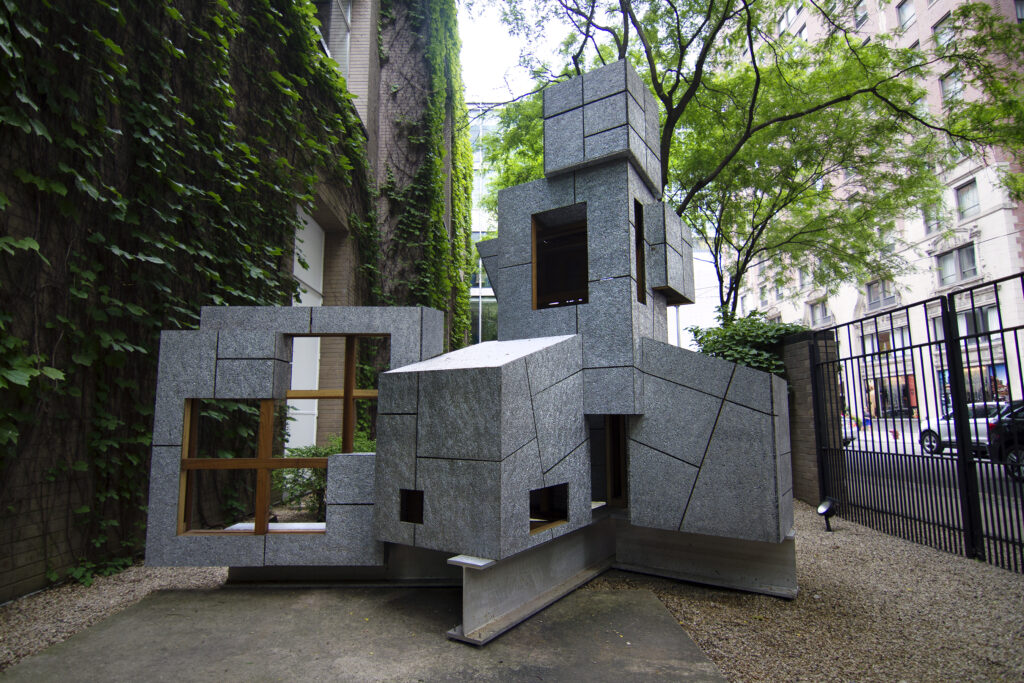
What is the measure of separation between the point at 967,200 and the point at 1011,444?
2237 cm

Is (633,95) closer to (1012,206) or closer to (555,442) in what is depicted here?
Answer: (555,442)

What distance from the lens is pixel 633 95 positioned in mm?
5250

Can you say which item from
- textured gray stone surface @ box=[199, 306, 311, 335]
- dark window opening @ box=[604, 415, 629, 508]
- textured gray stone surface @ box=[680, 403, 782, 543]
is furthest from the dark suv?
textured gray stone surface @ box=[199, 306, 311, 335]

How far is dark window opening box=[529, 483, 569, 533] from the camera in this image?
4539mm

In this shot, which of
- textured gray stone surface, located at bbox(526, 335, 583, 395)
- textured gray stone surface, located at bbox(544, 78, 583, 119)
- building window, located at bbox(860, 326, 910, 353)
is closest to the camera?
textured gray stone surface, located at bbox(526, 335, 583, 395)

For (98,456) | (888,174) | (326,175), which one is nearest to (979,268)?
(888,174)

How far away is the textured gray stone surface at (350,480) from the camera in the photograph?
4376mm

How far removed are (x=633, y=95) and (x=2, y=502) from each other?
6.17 m

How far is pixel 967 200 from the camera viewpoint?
71.6 feet

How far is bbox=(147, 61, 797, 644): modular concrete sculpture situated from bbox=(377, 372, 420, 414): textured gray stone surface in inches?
0.5

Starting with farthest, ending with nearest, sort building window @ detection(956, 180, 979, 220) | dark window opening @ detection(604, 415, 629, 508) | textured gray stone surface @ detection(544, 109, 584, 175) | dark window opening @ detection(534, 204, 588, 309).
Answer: building window @ detection(956, 180, 979, 220) → dark window opening @ detection(604, 415, 629, 508) → dark window opening @ detection(534, 204, 588, 309) → textured gray stone surface @ detection(544, 109, 584, 175)

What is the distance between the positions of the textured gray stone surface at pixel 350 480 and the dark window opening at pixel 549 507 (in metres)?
1.37

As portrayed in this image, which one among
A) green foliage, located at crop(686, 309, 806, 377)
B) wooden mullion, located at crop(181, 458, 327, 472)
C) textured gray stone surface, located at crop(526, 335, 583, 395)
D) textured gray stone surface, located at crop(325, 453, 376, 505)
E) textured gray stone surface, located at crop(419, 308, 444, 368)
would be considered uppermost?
green foliage, located at crop(686, 309, 806, 377)

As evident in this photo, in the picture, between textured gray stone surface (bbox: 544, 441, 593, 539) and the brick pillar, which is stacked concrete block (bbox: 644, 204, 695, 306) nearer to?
textured gray stone surface (bbox: 544, 441, 593, 539)
